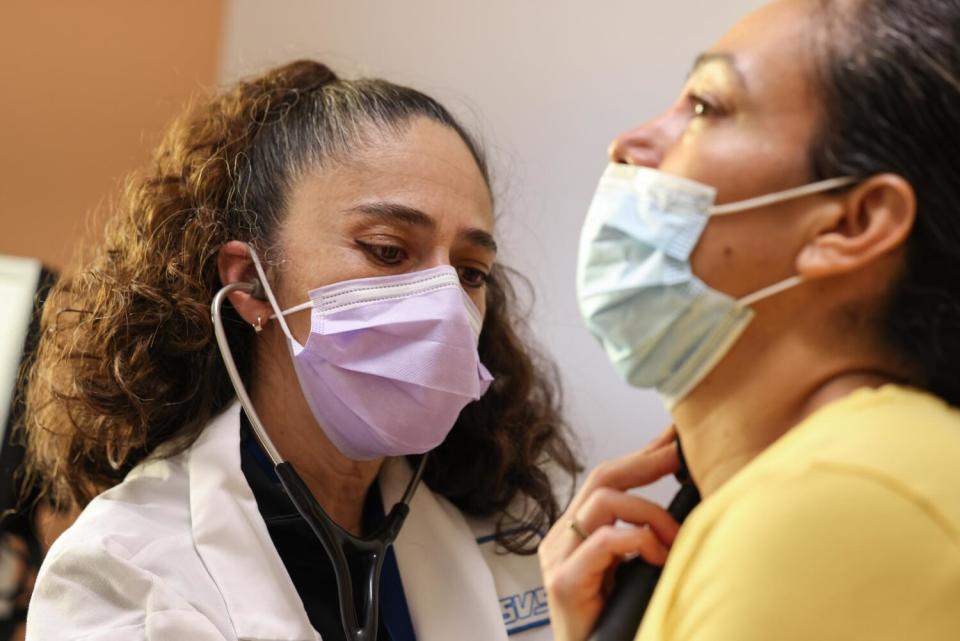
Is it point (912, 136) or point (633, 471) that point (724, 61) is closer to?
point (912, 136)

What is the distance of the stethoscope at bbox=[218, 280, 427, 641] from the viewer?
1.28m

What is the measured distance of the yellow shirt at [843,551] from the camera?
0.64 meters

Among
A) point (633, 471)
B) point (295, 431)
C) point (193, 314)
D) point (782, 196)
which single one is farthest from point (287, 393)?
point (782, 196)

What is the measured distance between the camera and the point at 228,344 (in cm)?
152

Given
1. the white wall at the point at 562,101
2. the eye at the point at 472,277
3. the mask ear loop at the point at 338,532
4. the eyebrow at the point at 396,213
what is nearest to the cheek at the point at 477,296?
the eye at the point at 472,277

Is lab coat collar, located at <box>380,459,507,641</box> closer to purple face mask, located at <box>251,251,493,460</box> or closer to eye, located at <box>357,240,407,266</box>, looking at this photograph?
purple face mask, located at <box>251,251,493,460</box>

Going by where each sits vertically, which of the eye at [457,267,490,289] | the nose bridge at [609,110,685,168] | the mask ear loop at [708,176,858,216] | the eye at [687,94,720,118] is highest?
the eye at [687,94,720,118]

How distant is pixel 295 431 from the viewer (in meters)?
1.48

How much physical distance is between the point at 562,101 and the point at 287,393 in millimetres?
814

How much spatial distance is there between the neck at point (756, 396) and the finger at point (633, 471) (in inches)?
6.5

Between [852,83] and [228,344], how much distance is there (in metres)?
1.01

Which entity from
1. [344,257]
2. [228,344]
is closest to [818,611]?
[344,257]

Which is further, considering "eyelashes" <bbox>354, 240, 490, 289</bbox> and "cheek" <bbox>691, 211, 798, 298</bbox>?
"eyelashes" <bbox>354, 240, 490, 289</bbox>

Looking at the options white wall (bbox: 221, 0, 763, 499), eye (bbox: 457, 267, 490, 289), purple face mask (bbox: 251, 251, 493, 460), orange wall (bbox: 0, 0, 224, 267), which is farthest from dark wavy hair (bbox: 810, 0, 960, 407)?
orange wall (bbox: 0, 0, 224, 267)
